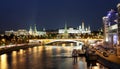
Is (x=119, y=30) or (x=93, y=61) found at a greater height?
(x=119, y=30)

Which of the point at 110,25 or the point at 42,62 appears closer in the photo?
the point at 42,62

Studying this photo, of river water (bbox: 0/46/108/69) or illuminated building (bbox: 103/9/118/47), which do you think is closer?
river water (bbox: 0/46/108/69)

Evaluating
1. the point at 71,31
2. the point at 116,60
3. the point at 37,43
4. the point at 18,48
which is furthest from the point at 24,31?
the point at 116,60

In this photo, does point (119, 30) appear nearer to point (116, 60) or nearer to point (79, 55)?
point (79, 55)

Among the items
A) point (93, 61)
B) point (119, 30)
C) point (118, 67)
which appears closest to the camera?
point (118, 67)

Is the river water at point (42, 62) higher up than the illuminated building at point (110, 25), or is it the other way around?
the illuminated building at point (110, 25)

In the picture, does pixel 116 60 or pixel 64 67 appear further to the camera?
pixel 64 67

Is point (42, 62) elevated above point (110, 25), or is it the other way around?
point (110, 25)

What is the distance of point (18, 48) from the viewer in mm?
49594

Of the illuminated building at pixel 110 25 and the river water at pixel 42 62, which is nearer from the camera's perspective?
the river water at pixel 42 62

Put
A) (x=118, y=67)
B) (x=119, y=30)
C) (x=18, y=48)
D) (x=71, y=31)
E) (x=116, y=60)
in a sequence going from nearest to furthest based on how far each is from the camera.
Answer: (x=118, y=67) < (x=116, y=60) < (x=119, y=30) < (x=18, y=48) < (x=71, y=31)

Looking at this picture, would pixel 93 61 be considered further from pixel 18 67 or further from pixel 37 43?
pixel 37 43

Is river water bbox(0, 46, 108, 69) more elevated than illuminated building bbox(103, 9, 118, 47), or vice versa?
illuminated building bbox(103, 9, 118, 47)

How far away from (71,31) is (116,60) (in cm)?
8661
